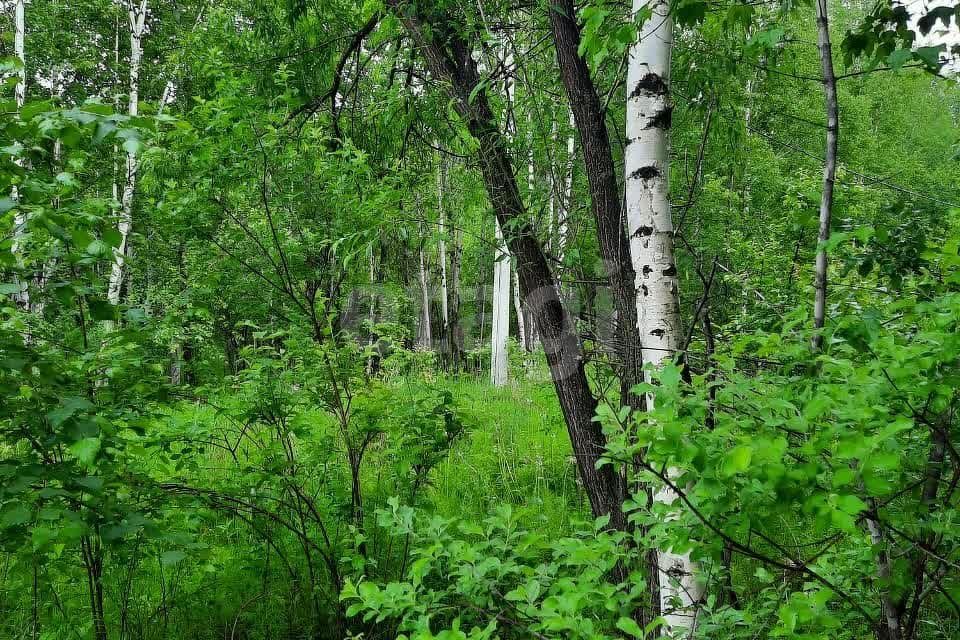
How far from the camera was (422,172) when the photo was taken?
12.7ft

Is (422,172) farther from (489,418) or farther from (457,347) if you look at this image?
(457,347)

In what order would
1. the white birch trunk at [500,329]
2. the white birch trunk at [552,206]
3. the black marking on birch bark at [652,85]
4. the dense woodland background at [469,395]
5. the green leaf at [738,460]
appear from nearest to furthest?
the green leaf at [738,460] < the dense woodland background at [469,395] < the black marking on birch bark at [652,85] < the white birch trunk at [552,206] < the white birch trunk at [500,329]

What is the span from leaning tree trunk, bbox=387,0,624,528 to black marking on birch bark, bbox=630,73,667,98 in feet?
2.55

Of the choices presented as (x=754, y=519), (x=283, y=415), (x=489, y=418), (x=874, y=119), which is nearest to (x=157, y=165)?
(x=283, y=415)

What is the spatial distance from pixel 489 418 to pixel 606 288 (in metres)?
3.49

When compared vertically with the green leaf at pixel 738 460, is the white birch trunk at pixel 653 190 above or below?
above

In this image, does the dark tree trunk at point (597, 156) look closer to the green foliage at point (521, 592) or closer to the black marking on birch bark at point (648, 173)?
the black marking on birch bark at point (648, 173)

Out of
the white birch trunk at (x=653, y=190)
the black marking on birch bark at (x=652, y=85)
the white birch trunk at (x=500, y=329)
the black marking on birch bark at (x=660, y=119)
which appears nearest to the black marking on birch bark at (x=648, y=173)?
the white birch trunk at (x=653, y=190)

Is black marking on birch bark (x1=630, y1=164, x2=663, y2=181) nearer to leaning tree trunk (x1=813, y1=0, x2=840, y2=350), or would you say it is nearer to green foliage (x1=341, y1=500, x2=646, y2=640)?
leaning tree trunk (x1=813, y1=0, x2=840, y2=350)

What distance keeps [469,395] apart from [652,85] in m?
2.07

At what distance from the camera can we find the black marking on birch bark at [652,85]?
7.07 ft

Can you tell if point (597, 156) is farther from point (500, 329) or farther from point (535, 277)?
point (500, 329)

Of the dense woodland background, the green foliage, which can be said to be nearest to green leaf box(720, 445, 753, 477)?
the dense woodland background

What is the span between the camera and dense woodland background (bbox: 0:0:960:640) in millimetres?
1414
